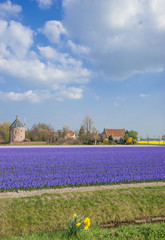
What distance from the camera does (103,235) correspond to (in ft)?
18.0

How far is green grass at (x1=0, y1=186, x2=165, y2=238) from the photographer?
6734 mm

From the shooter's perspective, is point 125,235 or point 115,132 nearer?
point 125,235

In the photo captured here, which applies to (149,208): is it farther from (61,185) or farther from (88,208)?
(61,185)

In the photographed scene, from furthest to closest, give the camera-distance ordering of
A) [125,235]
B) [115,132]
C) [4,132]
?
1. [115,132]
2. [4,132]
3. [125,235]

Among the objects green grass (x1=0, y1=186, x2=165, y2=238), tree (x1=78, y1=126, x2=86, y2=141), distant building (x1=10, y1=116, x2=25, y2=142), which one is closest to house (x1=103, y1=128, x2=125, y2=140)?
tree (x1=78, y1=126, x2=86, y2=141)

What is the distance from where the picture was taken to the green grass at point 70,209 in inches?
265

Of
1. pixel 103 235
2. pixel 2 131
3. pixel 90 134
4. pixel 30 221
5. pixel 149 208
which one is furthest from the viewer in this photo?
pixel 2 131

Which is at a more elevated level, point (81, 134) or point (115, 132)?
point (115, 132)

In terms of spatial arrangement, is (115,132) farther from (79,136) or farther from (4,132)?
(4,132)

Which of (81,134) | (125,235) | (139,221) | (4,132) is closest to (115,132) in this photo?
(81,134)

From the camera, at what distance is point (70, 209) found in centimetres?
752

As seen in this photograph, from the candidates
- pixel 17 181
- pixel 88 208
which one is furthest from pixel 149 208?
pixel 17 181

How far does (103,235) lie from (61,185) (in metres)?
5.16

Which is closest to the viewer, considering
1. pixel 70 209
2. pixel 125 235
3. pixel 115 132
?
pixel 125 235
